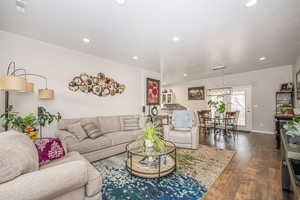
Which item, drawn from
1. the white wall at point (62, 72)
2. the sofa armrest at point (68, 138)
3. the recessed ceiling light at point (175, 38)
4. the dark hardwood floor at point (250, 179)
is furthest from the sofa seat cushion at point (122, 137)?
the recessed ceiling light at point (175, 38)

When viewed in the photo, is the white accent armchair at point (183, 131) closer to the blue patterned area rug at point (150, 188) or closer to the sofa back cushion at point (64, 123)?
the blue patterned area rug at point (150, 188)

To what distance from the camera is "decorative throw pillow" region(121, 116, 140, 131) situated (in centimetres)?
370

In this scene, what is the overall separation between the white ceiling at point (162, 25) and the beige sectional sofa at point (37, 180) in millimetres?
1929

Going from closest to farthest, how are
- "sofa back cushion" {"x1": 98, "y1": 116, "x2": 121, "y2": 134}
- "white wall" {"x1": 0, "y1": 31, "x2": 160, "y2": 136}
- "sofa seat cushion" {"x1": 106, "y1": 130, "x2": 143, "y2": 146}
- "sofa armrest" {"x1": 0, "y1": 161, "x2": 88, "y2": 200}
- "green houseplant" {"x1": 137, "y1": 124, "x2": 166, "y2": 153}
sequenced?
"sofa armrest" {"x1": 0, "y1": 161, "x2": 88, "y2": 200}
"green houseplant" {"x1": 137, "y1": 124, "x2": 166, "y2": 153}
"white wall" {"x1": 0, "y1": 31, "x2": 160, "y2": 136}
"sofa seat cushion" {"x1": 106, "y1": 130, "x2": 143, "y2": 146}
"sofa back cushion" {"x1": 98, "y1": 116, "x2": 121, "y2": 134}

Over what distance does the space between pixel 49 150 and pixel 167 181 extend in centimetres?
182

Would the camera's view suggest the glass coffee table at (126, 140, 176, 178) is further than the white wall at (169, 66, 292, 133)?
No

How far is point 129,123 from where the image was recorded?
12.3 feet

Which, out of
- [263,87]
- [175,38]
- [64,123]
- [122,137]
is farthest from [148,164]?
[263,87]

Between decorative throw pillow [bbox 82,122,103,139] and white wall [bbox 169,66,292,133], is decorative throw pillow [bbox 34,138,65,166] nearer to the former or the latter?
decorative throw pillow [bbox 82,122,103,139]

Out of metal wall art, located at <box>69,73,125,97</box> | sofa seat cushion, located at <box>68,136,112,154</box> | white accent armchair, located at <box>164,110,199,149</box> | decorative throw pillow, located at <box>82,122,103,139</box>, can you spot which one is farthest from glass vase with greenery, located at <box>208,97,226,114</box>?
decorative throw pillow, located at <box>82,122,103,139</box>

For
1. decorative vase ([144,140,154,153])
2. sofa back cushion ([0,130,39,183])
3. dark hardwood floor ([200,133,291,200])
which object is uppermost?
sofa back cushion ([0,130,39,183])

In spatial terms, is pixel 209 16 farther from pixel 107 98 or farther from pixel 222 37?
pixel 107 98

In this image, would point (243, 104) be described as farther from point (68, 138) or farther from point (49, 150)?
point (49, 150)

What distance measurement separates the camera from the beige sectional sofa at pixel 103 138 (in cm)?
251
